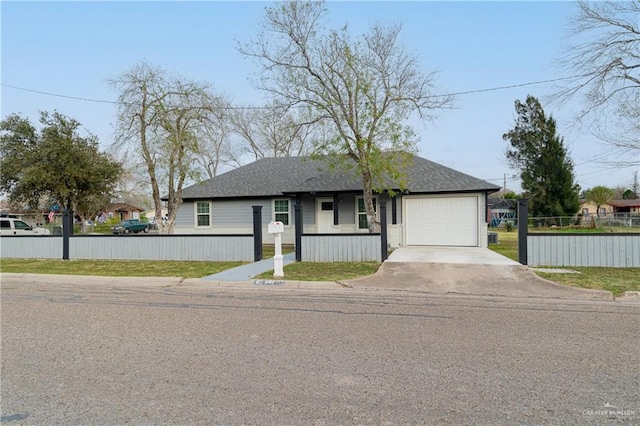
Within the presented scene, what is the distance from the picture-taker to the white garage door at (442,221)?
677 inches

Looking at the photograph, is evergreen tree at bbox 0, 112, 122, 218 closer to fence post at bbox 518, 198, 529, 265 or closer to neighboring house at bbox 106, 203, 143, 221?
fence post at bbox 518, 198, 529, 265

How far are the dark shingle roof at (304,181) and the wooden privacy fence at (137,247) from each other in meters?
5.02

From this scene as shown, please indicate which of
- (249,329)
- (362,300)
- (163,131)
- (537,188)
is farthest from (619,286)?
(537,188)

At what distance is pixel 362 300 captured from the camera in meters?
7.84

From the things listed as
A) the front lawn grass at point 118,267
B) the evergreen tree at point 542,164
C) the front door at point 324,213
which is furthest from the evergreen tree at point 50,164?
the evergreen tree at point 542,164

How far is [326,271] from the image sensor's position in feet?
36.7

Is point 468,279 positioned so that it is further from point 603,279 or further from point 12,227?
point 12,227

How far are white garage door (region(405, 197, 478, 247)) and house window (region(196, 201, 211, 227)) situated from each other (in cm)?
1019

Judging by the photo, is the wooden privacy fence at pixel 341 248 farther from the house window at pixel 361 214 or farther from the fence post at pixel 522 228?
the house window at pixel 361 214

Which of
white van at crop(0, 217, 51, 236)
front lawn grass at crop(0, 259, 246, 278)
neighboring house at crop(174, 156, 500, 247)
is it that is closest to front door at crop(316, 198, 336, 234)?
neighboring house at crop(174, 156, 500, 247)

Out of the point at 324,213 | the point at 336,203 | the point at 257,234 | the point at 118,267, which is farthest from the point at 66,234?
the point at 336,203

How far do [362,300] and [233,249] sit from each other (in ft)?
23.4

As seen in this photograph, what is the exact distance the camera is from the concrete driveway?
843 centimetres

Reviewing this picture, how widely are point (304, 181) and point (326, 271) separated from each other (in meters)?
9.54
